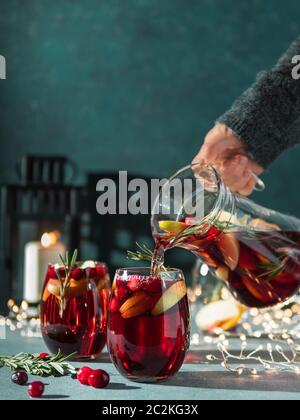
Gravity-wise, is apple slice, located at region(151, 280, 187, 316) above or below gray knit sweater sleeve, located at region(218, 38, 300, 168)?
below

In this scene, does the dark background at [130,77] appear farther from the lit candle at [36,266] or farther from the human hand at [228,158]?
the human hand at [228,158]

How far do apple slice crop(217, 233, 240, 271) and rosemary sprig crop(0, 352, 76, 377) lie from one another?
0.27 metres

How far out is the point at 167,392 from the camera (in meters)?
0.84

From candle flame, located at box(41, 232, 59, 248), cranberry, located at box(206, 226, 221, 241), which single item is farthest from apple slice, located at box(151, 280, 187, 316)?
candle flame, located at box(41, 232, 59, 248)

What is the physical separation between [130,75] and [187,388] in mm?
2460

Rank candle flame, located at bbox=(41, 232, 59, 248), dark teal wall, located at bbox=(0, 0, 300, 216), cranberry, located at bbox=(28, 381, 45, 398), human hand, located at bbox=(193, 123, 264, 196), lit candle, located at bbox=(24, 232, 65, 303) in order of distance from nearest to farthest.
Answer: cranberry, located at bbox=(28, 381, 45, 398) < human hand, located at bbox=(193, 123, 264, 196) < candle flame, located at bbox=(41, 232, 59, 248) < lit candle, located at bbox=(24, 232, 65, 303) < dark teal wall, located at bbox=(0, 0, 300, 216)

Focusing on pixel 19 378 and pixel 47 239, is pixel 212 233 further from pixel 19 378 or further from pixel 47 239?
pixel 47 239

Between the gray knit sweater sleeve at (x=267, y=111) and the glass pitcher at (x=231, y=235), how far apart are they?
262mm

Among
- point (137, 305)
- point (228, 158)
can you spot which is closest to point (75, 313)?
point (137, 305)

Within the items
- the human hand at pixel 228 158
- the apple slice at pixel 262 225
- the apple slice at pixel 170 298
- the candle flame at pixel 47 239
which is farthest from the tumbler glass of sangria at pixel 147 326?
the candle flame at pixel 47 239

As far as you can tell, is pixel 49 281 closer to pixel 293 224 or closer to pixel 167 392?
pixel 167 392

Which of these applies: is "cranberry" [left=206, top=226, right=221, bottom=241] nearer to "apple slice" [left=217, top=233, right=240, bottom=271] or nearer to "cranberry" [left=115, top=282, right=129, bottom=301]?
"apple slice" [left=217, top=233, right=240, bottom=271]

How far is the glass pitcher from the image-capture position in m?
0.98

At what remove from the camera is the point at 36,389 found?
81 centimetres
